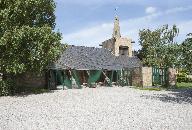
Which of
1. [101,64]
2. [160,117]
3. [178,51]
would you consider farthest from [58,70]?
[160,117]

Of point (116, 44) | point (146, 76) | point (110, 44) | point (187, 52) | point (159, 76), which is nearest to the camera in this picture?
point (187, 52)

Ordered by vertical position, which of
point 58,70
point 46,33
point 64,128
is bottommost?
point 64,128

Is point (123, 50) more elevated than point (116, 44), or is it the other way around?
point (116, 44)

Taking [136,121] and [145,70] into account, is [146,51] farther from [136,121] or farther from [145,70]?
[136,121]

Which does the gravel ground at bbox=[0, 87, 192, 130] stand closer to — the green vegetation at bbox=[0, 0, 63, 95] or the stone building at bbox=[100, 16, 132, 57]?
the green vegetation at bbox=[0, 0, 63, 95]

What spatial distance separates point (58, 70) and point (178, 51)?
16.7m

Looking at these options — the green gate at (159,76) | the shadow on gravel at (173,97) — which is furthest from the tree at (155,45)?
the shadow on gravel at (173,97)

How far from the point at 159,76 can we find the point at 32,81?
61.0 ft

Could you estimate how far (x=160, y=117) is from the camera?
16.8 meters

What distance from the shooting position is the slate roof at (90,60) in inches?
1678

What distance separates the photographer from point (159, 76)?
151 ft

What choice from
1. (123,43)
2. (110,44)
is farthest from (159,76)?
(110,44)

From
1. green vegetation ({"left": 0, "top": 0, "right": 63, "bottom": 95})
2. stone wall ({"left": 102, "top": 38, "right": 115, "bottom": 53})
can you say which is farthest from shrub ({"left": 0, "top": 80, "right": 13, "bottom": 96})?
stone wall ({"left": 102, "top": 38, "right": 115, "bottom": 53})

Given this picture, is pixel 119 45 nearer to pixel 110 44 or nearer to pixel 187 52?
pixel 110 44
